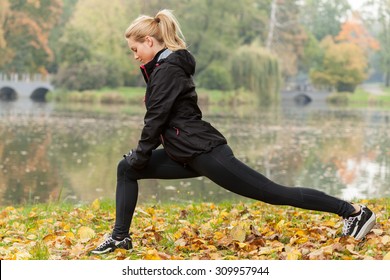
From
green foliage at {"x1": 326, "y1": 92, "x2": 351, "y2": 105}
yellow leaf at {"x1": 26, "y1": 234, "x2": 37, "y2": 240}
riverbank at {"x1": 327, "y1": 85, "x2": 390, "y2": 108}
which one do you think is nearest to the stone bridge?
riverbank at {"x1": 327, "y1": 85, "x2": 390, "y2": 108}

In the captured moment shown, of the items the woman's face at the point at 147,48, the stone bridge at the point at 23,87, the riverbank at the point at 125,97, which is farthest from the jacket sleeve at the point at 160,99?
the stone bridge at the point at 23,87

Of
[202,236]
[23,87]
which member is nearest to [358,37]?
[23,87]

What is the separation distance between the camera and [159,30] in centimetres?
448

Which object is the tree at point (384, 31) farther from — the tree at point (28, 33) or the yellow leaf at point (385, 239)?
the yellow leaf at point (385, 239)

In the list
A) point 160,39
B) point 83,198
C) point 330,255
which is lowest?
point 83,198

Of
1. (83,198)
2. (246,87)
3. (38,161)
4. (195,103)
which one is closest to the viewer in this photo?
(195,103)

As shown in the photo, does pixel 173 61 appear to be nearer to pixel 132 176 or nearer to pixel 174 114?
pixel 174 114

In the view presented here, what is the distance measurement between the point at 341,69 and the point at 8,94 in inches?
1261

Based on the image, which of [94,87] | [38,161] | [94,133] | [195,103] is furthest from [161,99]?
[94,87]

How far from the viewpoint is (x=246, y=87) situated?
47.6m

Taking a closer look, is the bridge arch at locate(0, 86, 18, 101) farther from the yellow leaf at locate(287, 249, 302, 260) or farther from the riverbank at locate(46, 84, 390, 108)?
the yellow leaf at locate(287, 249, 302, 260)

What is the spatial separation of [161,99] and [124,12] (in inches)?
2221

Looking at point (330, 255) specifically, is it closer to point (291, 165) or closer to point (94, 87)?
point (291, 165)

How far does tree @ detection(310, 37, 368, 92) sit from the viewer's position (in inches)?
2852
